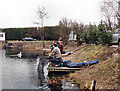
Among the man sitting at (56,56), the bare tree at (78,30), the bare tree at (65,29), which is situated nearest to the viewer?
the man sitting at (56,56)

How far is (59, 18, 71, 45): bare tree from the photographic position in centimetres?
3688

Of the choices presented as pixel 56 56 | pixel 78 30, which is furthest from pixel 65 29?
pixel 56 56

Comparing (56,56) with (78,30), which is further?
(78,30)

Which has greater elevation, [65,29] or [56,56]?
[65,29]

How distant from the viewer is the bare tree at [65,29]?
36.9m

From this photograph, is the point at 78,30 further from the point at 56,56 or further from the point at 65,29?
the point at 56,56

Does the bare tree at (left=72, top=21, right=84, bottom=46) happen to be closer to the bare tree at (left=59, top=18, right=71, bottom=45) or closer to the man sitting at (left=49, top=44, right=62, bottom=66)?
the bare tree at (left=59, top=18, right=71, bottom=45)

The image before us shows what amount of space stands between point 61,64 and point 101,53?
3.92 metres

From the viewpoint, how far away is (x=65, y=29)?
37312 mm

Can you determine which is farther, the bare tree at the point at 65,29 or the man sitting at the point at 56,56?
the bare tree at the point at 65,29

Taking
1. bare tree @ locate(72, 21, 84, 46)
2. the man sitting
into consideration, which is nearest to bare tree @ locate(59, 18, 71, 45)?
bare tree @ locate(72, 21, 84, 46)

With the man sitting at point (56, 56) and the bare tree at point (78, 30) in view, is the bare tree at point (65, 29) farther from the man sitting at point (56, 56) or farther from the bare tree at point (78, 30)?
the man sitting at point (56, 56)

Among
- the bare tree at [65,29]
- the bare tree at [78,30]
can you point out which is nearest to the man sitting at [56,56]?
the bare tree at [78,30]

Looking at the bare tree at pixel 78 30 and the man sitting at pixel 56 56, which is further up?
the bare tree at pixel 78 30
